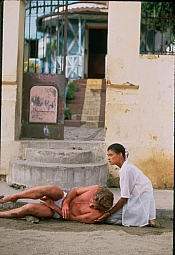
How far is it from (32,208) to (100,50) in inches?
678

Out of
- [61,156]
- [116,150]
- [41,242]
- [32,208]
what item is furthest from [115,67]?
[41,242]

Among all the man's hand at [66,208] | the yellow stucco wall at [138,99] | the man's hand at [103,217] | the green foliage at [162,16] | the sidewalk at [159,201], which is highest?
the green foliage at [162,16]

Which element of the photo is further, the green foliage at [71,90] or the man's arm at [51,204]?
the green foliage at [71,90]

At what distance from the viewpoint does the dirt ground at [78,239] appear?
443cm

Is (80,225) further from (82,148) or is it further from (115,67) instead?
(115,67)

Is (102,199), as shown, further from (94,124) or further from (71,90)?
(71,90)

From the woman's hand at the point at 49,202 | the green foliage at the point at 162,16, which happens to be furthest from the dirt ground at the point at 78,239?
the green foliage at the point at 162,16

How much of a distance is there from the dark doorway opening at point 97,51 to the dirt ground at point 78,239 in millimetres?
16796

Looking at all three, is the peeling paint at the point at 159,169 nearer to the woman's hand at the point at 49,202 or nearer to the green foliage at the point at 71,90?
the woman's hand at the point at 49,202

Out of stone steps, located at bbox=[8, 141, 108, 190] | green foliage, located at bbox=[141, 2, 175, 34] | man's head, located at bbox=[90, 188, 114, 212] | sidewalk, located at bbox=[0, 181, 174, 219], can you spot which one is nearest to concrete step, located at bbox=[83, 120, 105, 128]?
green foliage, located at bbox=[141, 2, 175, 34]

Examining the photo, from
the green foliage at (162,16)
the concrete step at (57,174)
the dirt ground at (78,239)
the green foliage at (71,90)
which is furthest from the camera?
the green foliage at (71,90)

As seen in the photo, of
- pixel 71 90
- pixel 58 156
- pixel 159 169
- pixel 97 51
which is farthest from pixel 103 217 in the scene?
pixel 97 51

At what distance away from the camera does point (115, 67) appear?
802 centimetres

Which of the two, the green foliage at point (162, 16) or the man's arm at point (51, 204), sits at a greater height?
the green foliage at point (162, 16)
